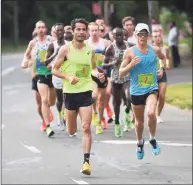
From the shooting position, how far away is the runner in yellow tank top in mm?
8094

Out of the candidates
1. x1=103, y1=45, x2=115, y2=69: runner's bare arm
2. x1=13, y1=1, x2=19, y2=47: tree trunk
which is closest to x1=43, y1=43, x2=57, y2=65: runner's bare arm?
x1=103, y1=45, x2=115, y2=69: runner's bare arm

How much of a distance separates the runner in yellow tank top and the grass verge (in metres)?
21.3

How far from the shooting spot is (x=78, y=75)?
8.37 metres

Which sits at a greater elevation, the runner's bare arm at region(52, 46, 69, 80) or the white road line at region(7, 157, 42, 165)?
the runner's bare arm at region(52, 46, 69, 80)

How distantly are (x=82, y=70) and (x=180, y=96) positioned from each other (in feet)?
78.8

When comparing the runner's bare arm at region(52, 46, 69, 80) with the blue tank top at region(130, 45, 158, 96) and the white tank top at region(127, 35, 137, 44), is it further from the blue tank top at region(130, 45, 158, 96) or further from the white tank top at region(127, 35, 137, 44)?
the white tank top at region(127, 35, 137, 44)

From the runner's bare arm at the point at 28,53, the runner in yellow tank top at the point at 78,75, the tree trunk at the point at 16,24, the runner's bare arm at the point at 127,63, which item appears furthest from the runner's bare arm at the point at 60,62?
the tree trunk at the point at 16,24

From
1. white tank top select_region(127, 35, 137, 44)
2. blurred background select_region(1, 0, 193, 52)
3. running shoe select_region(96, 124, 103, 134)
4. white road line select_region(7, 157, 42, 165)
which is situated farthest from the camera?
blurred background select_region(1, 0, 193, 52)

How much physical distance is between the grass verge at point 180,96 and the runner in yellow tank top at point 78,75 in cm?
2129

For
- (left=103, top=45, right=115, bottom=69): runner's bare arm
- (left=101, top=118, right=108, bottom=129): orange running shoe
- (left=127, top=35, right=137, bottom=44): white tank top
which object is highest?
(left=127, top=35, right=137, bottom=44): white tank top

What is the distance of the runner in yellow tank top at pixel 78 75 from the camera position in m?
8.09

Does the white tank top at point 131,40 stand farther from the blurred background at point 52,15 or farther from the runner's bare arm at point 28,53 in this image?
the blurred background at point 52,15

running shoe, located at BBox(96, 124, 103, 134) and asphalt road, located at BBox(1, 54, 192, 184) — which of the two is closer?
running shoe, located at BBox(96, 124, 103, 134)

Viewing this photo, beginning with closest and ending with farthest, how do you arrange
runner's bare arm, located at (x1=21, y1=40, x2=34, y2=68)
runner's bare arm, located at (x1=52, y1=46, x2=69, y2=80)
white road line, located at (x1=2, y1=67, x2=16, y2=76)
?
A: runner's bare arm, located at (x1=52, y1=46, x2=69, y2=80), runner's bare arm, located at (x1=21, y1=40, x2=34, y2=68), white road line, located at (x1=2, y1=67, x2=16, y2=76)
